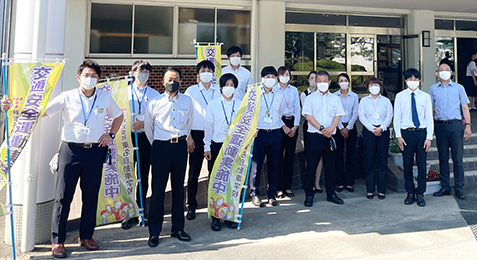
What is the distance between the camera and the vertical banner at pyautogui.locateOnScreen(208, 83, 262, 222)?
4.86 meters

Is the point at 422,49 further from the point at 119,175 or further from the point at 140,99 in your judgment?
the point at 119,175

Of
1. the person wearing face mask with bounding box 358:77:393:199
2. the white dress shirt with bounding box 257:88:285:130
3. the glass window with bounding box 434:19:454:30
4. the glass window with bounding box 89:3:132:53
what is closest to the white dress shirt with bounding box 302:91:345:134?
the white dress shirt with bounding box 257:88:285:130

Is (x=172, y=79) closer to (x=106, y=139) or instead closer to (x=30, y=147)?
(x=106, y=139)

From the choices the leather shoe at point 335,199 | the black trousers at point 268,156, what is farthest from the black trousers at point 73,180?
the leather shoe at point 335,199

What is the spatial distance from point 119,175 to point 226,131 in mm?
1512

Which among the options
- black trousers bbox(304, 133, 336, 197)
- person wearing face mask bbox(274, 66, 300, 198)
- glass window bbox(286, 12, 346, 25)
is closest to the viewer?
black trousers bbox(304, 133, 336, 197)

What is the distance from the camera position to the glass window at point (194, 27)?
9.52 meters

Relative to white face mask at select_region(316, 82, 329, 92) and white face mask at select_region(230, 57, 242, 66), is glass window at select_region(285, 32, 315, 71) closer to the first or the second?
white face mask at select_region(230, 57, 242, 66)

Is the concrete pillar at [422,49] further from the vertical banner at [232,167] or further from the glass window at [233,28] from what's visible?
the vertical banner at [232,167]

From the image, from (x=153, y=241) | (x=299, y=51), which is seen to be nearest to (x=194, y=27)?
(x=299, y=51)

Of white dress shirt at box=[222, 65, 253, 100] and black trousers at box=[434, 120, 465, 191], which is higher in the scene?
white dress shirt at box=[222, 65, 253, 100]

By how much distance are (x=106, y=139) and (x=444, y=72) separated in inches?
211

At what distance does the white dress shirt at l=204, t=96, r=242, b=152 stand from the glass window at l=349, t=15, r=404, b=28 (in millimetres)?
7479

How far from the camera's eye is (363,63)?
455 inches
